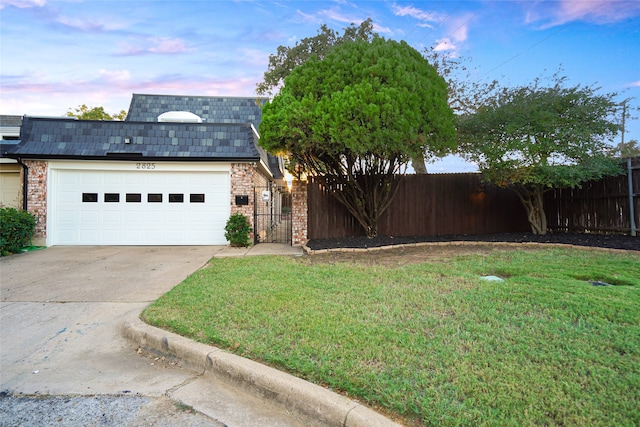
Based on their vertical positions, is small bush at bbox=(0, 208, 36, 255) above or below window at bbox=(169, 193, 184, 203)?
below

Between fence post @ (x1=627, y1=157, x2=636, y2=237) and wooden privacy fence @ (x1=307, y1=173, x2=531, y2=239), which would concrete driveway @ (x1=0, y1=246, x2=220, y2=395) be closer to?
wooden privacy fence @ (x1=307, y1=173, x2=531, y2=239)

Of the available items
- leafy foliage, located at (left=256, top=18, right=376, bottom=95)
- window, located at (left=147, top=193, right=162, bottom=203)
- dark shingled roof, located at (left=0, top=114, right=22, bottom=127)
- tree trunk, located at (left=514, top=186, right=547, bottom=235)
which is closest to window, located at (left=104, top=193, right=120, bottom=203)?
window, located at (left=147, top=193, right=162, bottom=203)

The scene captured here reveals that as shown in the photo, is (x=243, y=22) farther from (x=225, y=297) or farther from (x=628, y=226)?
(x=628, y=226)

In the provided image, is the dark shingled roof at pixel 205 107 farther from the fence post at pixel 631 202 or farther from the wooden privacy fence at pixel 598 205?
the fence post at pixel 631 202

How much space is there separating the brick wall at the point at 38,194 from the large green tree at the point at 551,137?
42.5 ft

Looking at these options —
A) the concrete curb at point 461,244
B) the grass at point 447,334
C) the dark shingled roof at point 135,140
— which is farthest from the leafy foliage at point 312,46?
the grass at point 447,334

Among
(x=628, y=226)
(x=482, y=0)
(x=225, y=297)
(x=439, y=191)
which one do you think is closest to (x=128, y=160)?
(x=225, y=297)

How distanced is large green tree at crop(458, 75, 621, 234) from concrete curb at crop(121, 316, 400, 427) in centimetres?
872

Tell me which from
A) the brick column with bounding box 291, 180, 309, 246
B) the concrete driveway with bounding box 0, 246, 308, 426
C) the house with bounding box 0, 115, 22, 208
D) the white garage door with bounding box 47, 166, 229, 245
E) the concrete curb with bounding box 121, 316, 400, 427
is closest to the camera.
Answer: the concrete curb with bounding box 121, 316, 400, 427

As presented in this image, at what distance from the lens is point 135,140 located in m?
11.3

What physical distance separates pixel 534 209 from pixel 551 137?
8.55 feet

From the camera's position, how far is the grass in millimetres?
2318

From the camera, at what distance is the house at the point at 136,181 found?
1104 centimetres

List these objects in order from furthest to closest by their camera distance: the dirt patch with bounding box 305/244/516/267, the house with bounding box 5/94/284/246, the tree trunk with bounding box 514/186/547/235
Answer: the house with bounding box 5/94/284/246
the tree trunk with bounding box 514/186/547/235
the dirt patch with bounding box 305/244/516/267
